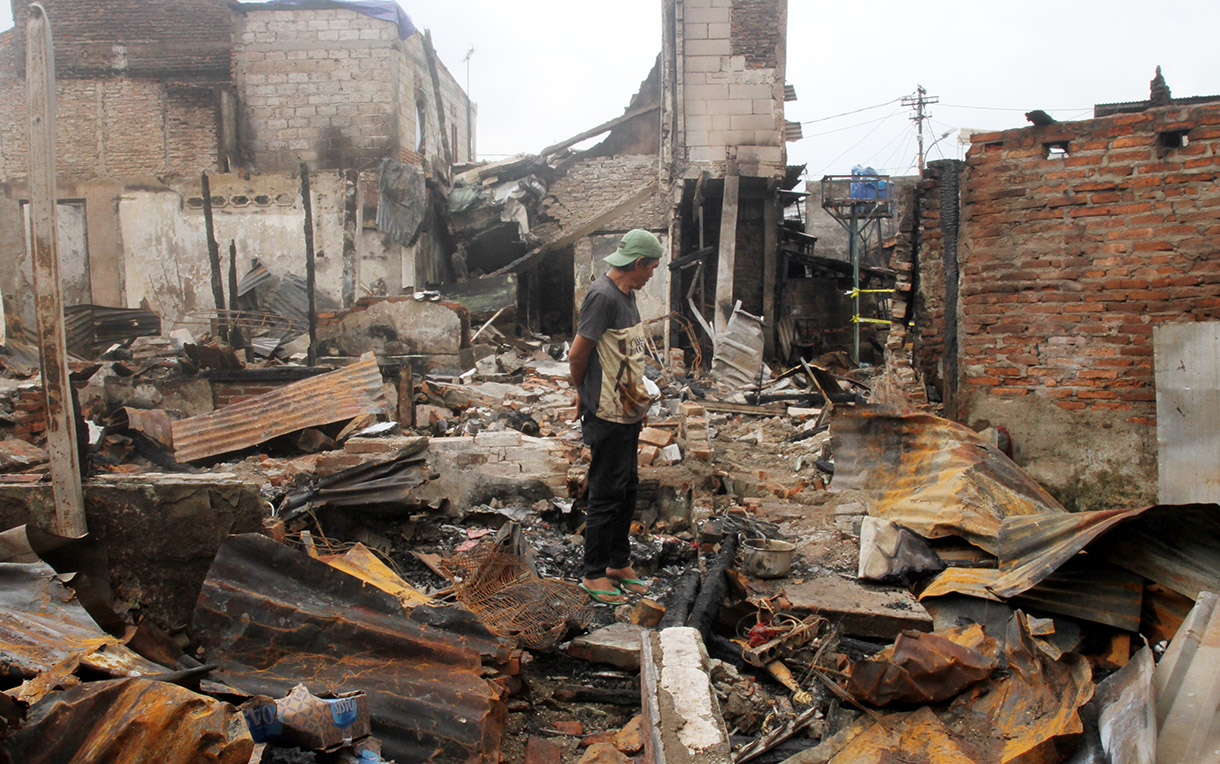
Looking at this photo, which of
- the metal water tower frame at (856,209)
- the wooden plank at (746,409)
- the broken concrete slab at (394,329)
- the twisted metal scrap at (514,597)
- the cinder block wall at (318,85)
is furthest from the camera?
the metal water tower frame at (856,209)

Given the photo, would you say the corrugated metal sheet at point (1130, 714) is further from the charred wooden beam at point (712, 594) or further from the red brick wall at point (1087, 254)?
the red brick wall at point (1087, 254)

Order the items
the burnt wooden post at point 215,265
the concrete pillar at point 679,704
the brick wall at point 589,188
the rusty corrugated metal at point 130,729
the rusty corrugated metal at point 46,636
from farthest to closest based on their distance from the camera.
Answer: the brick wall at point 589,188 → the burnt wooden post at point 215,265 → the concrete pillar at point 679,704 → the rusty corrugated metal at point 46,636 → the rusty corrugated metal at point 130,729

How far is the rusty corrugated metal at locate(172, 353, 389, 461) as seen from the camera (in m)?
6.61

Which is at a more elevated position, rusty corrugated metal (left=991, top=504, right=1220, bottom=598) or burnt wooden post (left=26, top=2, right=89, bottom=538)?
burnt wooden post (left=26, top=2, right=89, bottom=538)

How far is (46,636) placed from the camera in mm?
2195

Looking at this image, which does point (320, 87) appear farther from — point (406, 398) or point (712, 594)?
point (712, 594)

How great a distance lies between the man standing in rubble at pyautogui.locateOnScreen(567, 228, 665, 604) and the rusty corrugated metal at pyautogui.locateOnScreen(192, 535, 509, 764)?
99cm

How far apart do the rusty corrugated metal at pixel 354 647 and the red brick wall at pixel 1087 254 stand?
172 inches

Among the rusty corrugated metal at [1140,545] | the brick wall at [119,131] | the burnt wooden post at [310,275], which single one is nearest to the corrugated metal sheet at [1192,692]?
the rusty corrugated metal at [1140,545]

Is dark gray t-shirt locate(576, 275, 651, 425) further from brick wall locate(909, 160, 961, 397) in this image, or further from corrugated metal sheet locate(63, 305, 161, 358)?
corrugated metal sheet locate(63, 305, 161, 358)

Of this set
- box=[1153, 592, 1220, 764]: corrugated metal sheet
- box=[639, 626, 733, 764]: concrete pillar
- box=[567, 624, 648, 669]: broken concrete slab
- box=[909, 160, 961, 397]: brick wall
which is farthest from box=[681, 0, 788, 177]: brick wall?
box=[1153, 592, 1220, 764]: corrugated metal sheet

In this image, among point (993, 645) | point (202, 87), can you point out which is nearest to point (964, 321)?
point (993, 645)

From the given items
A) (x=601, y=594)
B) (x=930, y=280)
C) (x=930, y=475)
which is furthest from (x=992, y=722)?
(x=930, y=280)

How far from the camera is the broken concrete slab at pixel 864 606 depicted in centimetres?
330
